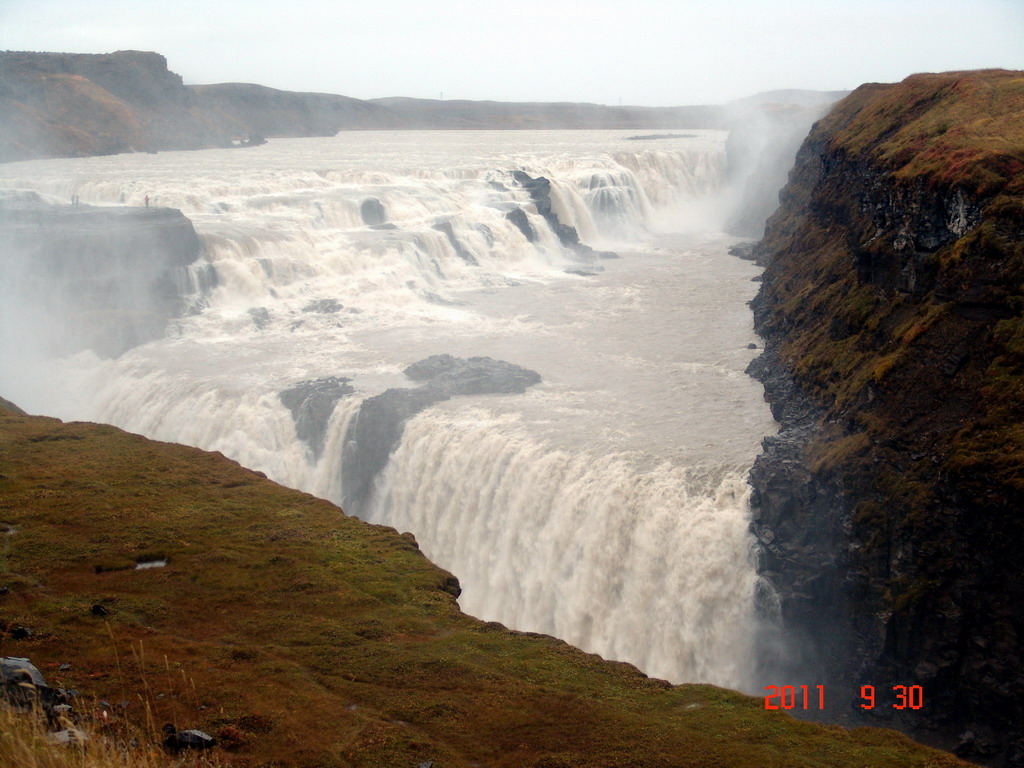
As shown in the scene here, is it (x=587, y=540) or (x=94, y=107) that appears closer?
(x=587, y=540)

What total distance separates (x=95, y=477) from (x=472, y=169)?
44.0m

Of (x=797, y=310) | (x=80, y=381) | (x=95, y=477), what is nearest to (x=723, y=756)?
(x=95, y=477)

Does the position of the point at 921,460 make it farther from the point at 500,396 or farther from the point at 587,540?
the point at 500,396

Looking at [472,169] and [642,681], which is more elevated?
[472,169]

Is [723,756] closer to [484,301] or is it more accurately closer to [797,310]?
[797,310]

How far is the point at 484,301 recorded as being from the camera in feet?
133

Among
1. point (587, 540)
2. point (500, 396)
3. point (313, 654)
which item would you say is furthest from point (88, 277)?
point (313, 654)

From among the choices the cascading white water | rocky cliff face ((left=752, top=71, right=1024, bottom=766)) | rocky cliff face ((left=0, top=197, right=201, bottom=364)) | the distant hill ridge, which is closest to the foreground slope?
rocky cliff face ((left=752, top=71, right=1024, bottom=766))

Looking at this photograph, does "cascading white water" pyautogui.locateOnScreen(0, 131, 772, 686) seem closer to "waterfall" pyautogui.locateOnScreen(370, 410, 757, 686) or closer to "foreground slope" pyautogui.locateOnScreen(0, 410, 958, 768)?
"waterfall" pyautogui.locateOnScreen(370, 410, 757, 686)

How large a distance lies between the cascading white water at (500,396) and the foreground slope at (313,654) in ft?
17.2

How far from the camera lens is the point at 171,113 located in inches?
4208

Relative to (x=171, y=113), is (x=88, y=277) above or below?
below

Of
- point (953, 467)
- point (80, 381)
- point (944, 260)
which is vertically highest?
point (944, 260)

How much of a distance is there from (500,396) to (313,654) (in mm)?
15183
